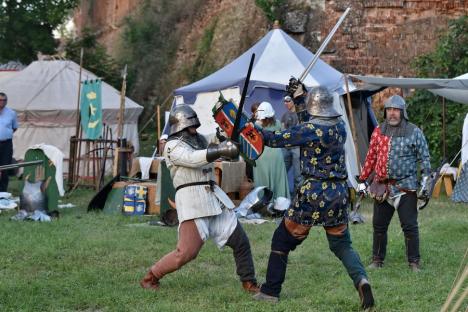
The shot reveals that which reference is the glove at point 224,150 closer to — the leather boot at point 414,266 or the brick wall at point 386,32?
the leather boot at point 414,266

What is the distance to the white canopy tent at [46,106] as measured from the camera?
17406 mm

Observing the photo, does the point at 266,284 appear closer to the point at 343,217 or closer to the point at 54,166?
the point at 343,217

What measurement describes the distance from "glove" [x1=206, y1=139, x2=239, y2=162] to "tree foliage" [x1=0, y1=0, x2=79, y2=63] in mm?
15364

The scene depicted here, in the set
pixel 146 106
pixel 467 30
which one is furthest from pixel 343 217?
pixel 146 106

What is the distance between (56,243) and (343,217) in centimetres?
368

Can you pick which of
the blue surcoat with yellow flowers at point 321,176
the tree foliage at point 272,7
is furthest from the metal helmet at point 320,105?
the tree foliage at point 272,7

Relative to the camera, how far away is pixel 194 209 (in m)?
6.57

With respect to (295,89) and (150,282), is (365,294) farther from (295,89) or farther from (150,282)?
(295,89)

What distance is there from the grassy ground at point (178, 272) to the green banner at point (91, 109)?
3946 millimetres

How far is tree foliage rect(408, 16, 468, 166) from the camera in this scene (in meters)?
15.6

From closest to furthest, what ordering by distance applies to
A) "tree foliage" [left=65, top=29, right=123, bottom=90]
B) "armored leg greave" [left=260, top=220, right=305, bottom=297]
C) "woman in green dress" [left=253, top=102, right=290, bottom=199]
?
1. "armored leg greave" [left=260, top=220, right=305, bottom=297]
2. "woman in green dress" [left=253, top=102, right=290, bottom=199]
3. "tree foliage" [left=65, top=29, right=123, bottom=90]

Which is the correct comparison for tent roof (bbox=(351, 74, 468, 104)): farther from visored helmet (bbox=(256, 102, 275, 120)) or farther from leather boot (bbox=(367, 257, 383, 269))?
leather boot (bbox=(367, 257, 383, 269))

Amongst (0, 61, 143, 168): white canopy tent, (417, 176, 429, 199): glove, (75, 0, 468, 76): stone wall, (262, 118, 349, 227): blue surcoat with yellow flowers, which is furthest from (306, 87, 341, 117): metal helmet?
(75, 0, 468, 76): stone wall

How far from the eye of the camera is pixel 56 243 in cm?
890
